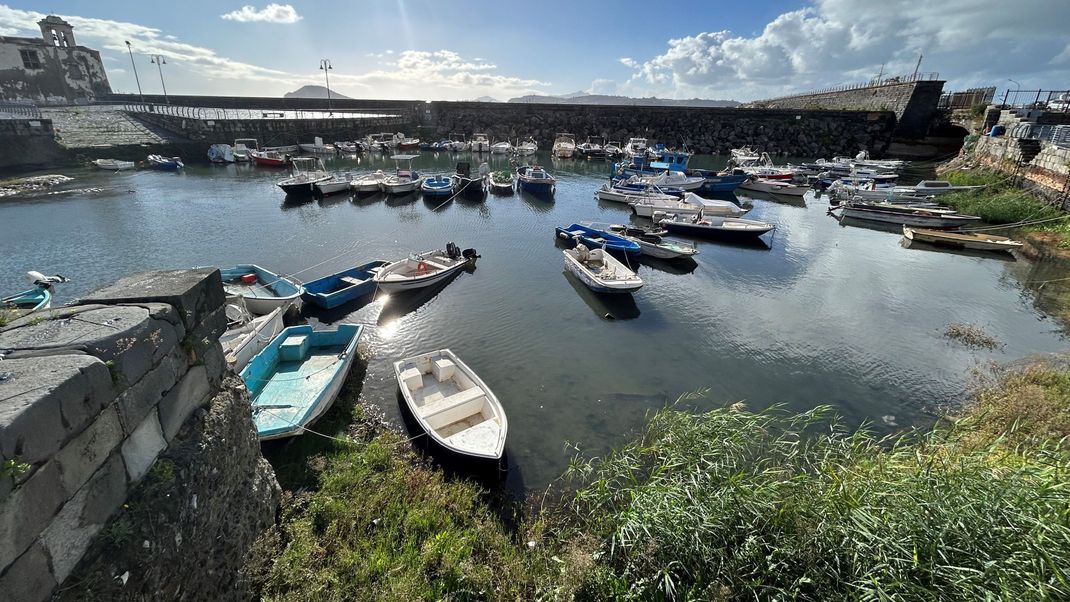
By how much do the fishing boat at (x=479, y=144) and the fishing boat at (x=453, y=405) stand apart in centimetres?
5154

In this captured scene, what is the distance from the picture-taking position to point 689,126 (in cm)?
5969

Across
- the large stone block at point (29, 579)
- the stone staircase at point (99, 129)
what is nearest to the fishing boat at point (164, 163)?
the stone staircase at point (99, 129)

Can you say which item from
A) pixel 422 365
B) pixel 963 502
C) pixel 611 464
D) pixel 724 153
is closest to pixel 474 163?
pixel 724 153

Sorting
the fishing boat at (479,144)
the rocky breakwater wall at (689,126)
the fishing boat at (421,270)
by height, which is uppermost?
the rocky breakwater wall at (689,126)

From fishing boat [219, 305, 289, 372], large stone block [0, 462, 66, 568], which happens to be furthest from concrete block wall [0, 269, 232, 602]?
fishing boat [219, 305, 289, 372]

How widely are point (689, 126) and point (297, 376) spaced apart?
61375 mm

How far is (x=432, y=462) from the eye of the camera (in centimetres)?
862

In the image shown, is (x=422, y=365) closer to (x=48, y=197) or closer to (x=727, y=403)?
(x=727, y=403)

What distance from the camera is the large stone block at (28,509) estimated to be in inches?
109

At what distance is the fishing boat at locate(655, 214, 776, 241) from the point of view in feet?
76.5

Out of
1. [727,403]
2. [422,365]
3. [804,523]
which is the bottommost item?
[727,403]

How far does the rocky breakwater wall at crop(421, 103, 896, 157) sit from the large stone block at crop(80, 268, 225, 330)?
61.1m

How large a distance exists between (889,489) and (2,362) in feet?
27.9

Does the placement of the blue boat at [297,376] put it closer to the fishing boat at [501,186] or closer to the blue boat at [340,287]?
the blue boat at [340,287]
